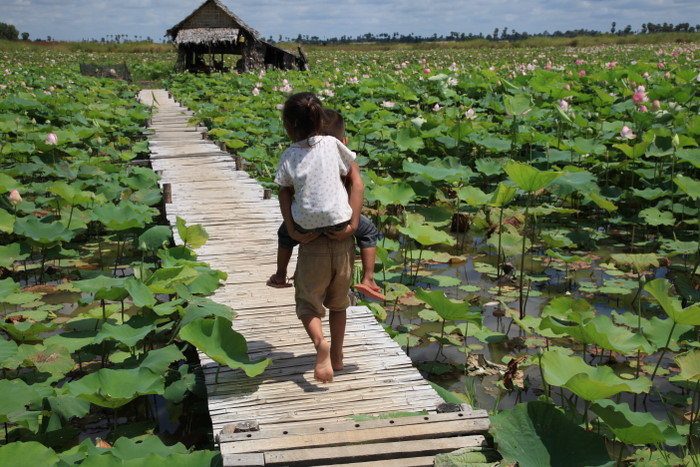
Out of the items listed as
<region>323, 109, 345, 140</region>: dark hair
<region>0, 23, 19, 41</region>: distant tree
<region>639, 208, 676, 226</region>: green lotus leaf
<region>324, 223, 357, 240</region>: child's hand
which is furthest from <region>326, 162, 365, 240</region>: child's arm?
<region>0, 23, 19, 41</region>: distant tree

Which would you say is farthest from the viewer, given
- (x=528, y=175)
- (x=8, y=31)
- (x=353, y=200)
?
(x=8, y=31)

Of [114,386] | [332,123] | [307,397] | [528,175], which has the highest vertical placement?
[332,123]

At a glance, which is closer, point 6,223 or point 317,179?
point 317,179

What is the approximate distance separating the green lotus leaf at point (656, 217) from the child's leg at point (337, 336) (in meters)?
2.43

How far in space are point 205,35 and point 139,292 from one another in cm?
1794

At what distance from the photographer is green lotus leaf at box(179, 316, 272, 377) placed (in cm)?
219

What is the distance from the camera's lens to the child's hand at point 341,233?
7.19 ft

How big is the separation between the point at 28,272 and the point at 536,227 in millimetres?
3093

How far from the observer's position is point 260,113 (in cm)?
848

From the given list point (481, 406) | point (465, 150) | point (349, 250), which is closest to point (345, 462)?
point (349, 250)

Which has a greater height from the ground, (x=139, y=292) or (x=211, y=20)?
(x=211, y=20)

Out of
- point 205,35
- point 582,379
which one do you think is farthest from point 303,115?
point 205,35

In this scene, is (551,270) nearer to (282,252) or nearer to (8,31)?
(282,252)

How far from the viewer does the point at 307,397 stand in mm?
2174
